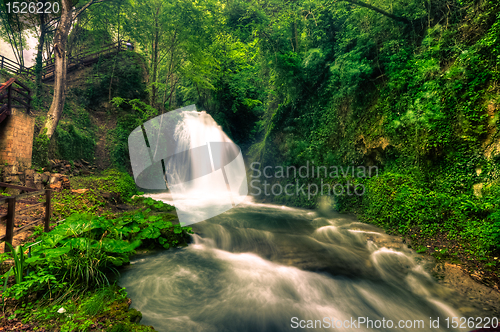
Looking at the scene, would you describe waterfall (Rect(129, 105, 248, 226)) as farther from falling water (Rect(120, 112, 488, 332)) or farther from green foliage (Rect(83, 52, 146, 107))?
falling water (Rect(120, 112, 488, 332))

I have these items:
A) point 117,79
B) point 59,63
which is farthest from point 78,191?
point 117,79

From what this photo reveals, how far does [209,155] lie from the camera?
736 inches

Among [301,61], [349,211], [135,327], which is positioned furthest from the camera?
[301,61]

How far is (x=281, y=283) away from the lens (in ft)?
14.5

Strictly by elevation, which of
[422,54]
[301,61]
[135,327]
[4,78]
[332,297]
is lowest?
[332,297]

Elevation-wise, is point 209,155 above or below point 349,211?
above

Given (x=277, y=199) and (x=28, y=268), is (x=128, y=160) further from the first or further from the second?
(x=28, y=268)

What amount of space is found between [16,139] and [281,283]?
9742mm

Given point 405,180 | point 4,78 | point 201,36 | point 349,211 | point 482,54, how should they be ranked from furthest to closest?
point 4,78
point 201,36
point 349,211
point 405,180
point 482,54

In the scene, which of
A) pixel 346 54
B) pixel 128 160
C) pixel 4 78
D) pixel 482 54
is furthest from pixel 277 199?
pixel 4 78

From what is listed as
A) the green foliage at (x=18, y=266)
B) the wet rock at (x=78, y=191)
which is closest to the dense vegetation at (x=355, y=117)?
the green foliage at (x=18, y=266)

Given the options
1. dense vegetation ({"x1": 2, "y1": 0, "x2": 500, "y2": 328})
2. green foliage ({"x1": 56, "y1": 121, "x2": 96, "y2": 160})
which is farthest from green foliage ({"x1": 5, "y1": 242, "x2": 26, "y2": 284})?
green foliage ({"x1": 56, "y1": 121, "x2": 96, "y2": 160})

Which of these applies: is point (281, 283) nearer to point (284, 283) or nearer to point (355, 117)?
point (284, 283)

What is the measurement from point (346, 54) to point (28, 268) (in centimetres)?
1050
